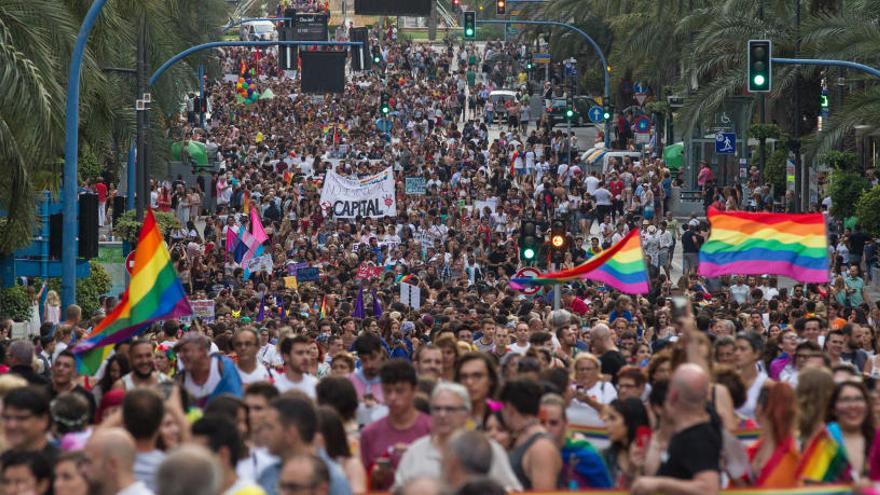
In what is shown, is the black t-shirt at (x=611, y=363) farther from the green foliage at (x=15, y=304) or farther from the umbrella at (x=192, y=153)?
the umbrella at (x=192, y=153)

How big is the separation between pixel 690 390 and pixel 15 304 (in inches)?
751

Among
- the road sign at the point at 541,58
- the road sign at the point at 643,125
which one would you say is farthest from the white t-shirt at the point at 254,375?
the road sign at the point at 541,58

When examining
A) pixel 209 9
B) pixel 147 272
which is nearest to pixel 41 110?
pixel 147 272

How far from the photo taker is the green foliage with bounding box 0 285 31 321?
86.1 ft

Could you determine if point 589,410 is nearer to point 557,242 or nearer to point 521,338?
point 521,338

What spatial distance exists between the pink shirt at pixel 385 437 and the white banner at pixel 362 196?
29729mm

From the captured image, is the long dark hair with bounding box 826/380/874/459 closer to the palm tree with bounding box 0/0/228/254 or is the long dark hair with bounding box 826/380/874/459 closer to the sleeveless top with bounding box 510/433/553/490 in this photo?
the sleeveless top with bounding box 510/433/553/490

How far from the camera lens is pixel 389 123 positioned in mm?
68500

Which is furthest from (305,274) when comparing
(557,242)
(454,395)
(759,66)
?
(454,395)

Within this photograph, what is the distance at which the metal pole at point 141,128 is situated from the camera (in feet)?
97.2

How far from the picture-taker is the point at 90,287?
95.6 feet

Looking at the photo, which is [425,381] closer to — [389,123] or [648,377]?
[648,377]

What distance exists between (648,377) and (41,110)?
12780 millimetres

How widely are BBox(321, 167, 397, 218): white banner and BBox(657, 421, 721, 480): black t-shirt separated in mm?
31159
